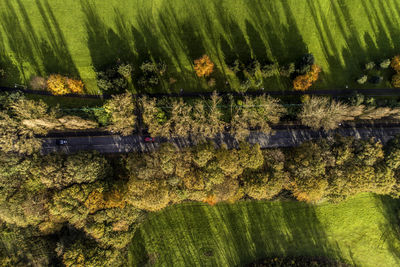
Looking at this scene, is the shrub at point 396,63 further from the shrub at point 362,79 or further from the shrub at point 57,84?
the shrub at point 57,84

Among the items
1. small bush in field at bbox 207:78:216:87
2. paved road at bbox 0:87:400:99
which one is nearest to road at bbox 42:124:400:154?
paved road at bbox 0:87:400:99

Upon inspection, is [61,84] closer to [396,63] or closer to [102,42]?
[102,42]

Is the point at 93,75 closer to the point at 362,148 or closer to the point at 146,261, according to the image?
the point at 146,261

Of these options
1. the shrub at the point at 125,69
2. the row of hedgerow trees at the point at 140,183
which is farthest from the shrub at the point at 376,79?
the shrub at the point at 125,69

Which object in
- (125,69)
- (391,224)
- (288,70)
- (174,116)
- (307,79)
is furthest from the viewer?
(391,224)

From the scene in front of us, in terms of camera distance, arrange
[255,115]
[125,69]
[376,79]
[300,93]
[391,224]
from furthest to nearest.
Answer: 1. [391,224]
2. [300,93]
3. [376,79]
4. [125,69]
5. [255,115]

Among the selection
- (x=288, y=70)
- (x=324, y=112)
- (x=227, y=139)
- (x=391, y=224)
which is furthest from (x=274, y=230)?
(x=288, y=70)
